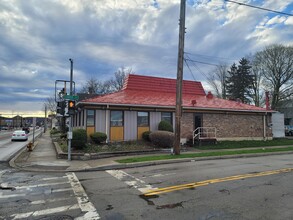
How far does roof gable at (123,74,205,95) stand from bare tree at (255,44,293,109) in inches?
849

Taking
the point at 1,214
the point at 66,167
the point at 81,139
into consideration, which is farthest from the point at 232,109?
the point at 1,214

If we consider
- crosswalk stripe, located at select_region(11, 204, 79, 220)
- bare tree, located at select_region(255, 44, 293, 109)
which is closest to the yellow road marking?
crosswalk stripe, located at select_region(11, 204, 79, 220)

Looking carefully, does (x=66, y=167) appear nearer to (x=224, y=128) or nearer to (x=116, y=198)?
(x=116, y=198)

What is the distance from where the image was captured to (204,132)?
22.4 metres

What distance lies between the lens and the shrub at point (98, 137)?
702 inches

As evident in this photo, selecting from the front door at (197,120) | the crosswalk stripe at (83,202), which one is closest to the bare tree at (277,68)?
the front door at (197,120)

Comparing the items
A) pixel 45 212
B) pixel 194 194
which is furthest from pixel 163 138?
pixel 45 212

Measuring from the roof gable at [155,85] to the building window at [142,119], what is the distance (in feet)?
15.5

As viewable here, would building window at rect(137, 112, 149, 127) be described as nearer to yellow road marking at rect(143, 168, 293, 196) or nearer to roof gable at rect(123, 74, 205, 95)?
roof gable at rect(123, 74, 205, 95)

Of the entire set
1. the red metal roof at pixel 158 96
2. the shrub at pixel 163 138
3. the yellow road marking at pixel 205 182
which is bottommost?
the yellow road marking at pixel 205 182

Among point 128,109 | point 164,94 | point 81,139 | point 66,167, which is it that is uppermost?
point 164,94

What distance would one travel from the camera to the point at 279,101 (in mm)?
45469

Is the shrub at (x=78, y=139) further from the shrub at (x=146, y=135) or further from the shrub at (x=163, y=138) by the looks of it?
the shrub at (x=146, y=135)

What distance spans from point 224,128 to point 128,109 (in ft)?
31.6
